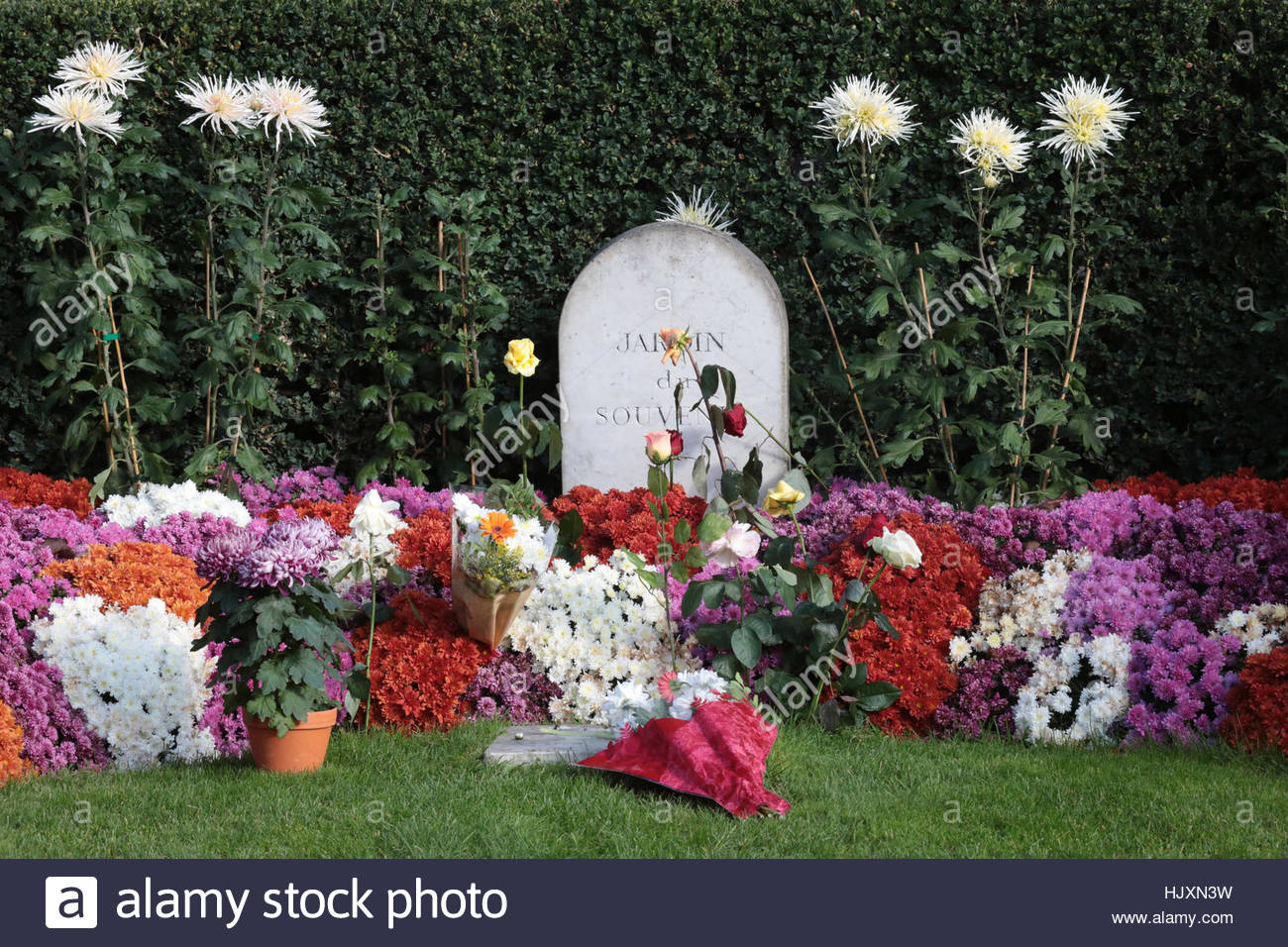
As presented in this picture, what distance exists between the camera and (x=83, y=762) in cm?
450

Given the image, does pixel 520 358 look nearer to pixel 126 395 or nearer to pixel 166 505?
pixel 166 505

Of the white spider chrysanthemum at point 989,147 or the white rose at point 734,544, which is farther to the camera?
the white spider chrysanthemum at point 989,147

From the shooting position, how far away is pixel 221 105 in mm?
6406

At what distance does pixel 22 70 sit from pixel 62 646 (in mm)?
3626

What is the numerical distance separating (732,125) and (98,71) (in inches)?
121

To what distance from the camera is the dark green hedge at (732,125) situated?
21.8ft

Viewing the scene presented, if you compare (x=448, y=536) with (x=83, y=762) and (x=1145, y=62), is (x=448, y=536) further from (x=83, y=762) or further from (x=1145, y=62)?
(x=1145, y=62)

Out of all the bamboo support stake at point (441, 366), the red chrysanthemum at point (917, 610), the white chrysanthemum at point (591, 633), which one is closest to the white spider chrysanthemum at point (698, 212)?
the bamboo support stake at point (441, 366)

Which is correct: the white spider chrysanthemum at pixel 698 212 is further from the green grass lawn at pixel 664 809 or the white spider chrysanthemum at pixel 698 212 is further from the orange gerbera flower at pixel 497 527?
the green grass lawn at pixel 664 809

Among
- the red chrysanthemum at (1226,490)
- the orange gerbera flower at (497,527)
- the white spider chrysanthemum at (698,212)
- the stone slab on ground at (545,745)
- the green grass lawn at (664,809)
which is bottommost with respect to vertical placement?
the green grass lawn at (664,809)

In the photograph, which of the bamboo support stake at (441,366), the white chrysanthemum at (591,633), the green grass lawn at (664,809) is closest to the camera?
the green grass lawn at (664,809)

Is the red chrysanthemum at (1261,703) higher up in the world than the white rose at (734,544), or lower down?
lower down

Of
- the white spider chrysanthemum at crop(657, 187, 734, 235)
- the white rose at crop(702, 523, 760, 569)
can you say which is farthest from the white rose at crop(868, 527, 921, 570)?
the white spider chrysanthemum at crop(657, 187, 734, 235)

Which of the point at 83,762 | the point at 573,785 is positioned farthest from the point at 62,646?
the point at 573,785
